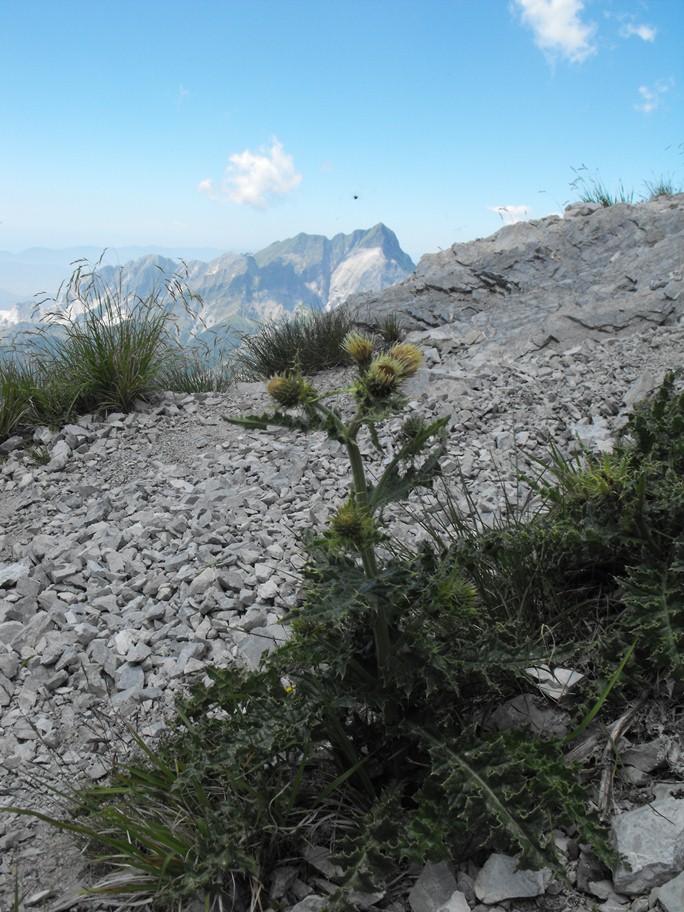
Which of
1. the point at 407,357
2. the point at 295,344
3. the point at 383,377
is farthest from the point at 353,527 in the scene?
the point at 295,344

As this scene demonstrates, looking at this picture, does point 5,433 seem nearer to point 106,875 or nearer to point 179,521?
point 179,521

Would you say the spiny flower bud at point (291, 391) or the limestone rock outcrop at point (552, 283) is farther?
the limestone rock outcrop at point (552, 283)

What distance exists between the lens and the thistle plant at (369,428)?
5.74ft

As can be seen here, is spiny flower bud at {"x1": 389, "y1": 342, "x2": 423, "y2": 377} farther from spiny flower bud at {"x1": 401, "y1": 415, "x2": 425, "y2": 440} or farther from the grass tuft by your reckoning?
the grass tuft

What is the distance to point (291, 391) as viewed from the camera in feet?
6.12

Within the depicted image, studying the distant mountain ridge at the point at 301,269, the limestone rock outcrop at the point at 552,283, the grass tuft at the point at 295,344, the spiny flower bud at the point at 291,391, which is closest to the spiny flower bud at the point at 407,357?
the spiny flower bud at the point at 291,391

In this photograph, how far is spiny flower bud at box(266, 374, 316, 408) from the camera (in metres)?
1.83

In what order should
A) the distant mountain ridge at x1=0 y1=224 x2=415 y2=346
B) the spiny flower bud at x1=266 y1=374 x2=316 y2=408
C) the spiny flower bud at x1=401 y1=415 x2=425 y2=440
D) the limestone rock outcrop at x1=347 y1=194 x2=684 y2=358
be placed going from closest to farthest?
the spiny flower bud at x1=266 y1=374 x2=316 y2=408 → the spiny flower bud at x1=401 y1=415 x2=425 y2=440 → the limestone rock outcrop at x1=347 y1=194 x2=684 y2=358 → the distant mountain ridge at x1=0 y1=224 x2=415 y2=346

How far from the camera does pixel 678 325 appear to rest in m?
5.93

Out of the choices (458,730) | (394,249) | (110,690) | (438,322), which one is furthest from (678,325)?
(394,249)

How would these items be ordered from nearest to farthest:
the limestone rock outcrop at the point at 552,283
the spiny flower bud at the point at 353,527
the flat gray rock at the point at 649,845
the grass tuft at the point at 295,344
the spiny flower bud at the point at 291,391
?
the flat gray rock at the point at 649,845 → the spiny flower bud at the point at 353,527 → the spiny flower bud at the point at 291,391 → the limestone rock outcrop at the point at 552,283 → the grass tuft at the point at 295,344

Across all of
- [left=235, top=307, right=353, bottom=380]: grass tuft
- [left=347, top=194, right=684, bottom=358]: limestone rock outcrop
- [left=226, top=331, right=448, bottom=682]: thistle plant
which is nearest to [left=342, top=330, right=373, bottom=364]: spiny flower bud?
[left=226, top=331, right=448, bottom=682]: thistle plant

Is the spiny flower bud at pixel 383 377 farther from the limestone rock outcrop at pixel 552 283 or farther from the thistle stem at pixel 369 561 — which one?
the limestone rock outcrop at pixel 552 283

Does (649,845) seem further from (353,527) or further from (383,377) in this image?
(383,377)
